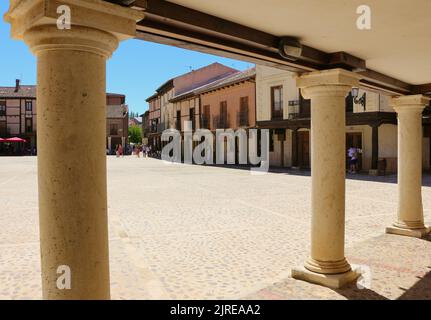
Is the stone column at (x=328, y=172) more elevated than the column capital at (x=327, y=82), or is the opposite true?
the column capital at (x=327, y=82)

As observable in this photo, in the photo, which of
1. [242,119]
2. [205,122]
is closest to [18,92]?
[205,122]

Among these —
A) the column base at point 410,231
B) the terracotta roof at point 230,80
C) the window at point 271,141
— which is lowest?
the column base at point 410,231

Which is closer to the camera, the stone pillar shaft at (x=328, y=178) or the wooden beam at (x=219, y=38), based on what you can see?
the wooden beam at (x=219, y=38)

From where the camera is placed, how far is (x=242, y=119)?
27.9m

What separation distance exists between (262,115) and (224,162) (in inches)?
240

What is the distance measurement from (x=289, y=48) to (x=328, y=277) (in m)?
2.49

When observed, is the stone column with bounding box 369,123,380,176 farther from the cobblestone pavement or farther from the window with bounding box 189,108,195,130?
the window with bounding box 189,108,195,130

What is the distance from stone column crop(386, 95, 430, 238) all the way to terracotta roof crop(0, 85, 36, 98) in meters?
59.3

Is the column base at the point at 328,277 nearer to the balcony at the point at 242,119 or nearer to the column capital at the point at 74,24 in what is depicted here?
the column capital at the point at 74,24

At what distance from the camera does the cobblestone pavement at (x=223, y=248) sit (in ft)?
14.5

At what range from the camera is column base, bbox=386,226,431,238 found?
677 cm

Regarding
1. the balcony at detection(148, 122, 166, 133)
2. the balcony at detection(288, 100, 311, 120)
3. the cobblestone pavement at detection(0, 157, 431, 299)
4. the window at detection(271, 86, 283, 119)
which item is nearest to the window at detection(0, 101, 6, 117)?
the balcony at detection(148, 122, 166, 133)

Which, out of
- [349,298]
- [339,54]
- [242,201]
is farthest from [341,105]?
[242,201]

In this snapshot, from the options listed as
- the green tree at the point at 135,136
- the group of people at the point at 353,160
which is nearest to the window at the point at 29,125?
the green tree at the point at 135,136
